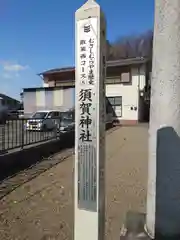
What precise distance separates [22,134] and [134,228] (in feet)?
19.7

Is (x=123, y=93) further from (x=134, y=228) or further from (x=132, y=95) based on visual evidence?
(x=134, y=228)

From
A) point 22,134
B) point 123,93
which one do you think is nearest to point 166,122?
point 22,134

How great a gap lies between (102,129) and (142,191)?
133 inches

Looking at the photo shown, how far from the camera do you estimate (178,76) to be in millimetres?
3221

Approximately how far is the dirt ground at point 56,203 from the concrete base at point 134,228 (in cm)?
42

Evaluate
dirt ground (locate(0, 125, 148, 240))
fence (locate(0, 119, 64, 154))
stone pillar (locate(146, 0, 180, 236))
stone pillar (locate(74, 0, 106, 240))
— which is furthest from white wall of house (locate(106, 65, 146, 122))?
stone pillar (locate(74, 0, 106, 240))

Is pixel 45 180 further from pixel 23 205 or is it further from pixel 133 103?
pixel 133 103

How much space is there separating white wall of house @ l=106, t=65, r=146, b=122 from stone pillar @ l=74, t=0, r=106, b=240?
76.7 ft

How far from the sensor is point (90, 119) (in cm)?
284

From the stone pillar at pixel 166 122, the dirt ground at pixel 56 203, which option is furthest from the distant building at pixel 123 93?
the stone pillar at pixel 166 122

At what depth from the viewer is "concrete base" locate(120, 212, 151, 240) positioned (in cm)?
335

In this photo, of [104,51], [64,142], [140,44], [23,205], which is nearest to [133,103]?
[64,142]

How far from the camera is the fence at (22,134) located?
8.16 metres

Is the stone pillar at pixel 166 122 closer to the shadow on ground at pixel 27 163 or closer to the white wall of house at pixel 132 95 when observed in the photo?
the shadow on ground at pixel 27 163
